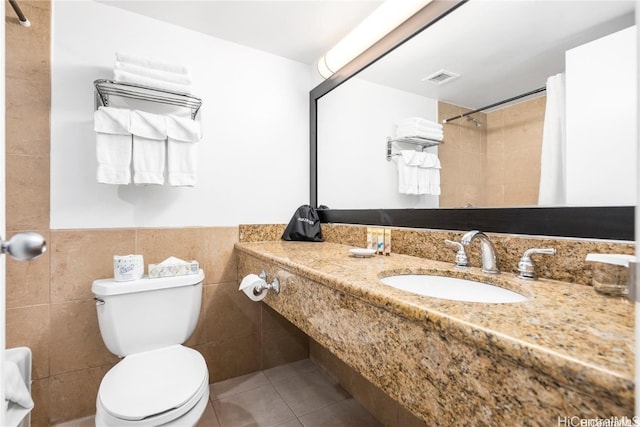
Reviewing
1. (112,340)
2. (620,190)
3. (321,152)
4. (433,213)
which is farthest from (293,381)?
(620,190)

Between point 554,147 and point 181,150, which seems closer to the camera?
point 554,147

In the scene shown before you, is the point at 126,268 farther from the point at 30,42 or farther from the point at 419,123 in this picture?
the point at 419,123

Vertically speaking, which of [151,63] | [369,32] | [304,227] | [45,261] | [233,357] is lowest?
[233,357]

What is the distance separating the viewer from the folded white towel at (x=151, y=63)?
1.37m

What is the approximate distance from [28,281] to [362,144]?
1.81 metres

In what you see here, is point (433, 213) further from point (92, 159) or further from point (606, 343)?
point (92, 159)

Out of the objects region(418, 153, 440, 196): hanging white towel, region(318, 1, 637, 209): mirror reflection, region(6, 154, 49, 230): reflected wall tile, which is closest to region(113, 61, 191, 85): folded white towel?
region(6, 154, 49, 230): reflected wall tile

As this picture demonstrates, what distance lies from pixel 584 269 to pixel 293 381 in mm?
1573

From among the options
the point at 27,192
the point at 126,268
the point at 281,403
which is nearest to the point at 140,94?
the point at 27,192

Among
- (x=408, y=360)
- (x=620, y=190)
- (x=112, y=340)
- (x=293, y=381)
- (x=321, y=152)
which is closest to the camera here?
(x=408, y=360)

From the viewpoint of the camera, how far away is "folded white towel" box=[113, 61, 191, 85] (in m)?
1.36

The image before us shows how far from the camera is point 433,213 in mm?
1303

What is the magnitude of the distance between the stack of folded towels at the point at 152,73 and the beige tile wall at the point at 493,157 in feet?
4.11

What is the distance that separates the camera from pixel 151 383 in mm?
1075
